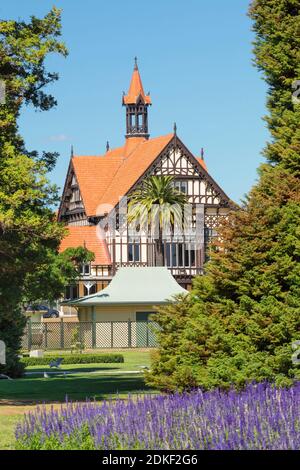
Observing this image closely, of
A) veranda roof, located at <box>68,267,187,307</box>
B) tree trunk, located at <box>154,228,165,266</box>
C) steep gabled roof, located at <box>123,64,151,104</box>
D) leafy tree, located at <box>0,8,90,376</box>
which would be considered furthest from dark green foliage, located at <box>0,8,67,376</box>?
steep gabled roof, located at <box>123,64,151,104</box>

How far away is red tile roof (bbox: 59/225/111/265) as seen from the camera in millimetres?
79875

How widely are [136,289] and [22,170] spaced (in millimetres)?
41832

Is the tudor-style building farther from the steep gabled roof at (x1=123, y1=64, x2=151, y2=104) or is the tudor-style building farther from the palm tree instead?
the steep gabled roof at (x1=123, y1=64, x2=151, y2=104)

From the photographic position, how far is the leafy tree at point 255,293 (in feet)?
53.4

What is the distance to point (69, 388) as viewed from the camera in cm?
2792

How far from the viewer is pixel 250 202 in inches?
679

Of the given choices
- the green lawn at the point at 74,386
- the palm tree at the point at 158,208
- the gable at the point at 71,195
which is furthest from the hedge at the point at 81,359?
the gable at the point at 71,195

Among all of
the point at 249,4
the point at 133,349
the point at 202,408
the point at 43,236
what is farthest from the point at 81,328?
the point at 202,408

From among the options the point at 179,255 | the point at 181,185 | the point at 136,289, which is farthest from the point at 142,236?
the point at 136,289

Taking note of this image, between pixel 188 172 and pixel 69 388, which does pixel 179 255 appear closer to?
pixel 188 172

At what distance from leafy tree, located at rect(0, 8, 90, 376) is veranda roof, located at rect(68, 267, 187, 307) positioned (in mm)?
37918

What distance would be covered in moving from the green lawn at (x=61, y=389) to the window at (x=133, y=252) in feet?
127

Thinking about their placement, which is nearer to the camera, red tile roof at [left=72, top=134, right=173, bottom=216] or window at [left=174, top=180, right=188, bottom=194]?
window at [left=174, top=180, right=188, bottom=194]

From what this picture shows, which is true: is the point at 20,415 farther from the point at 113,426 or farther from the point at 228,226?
the point at 113,426
